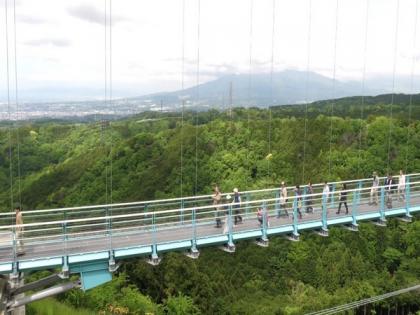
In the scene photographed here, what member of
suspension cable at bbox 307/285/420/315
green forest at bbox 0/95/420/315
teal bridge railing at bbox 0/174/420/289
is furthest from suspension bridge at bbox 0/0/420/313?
suspension cable at bbox 307/285/420/315

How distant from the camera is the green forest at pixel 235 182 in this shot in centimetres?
3042

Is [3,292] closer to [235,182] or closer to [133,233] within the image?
[133,233]

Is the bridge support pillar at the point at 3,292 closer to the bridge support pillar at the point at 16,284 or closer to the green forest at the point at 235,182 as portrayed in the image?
the bridge support pillar at the point at 16,284

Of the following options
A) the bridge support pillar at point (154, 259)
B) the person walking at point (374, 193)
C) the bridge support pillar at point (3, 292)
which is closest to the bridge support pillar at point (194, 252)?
the bridge support pillar at point (154, 259)

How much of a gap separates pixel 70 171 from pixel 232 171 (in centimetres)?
1366

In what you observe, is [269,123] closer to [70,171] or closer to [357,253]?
[357,253]

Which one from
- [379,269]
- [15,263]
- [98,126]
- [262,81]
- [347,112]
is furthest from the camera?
[262,81]

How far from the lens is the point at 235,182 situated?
1705 inches

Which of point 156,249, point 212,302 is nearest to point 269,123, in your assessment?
point 212,302

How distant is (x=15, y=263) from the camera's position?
9664 mm

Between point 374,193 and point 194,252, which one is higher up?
point 374,193

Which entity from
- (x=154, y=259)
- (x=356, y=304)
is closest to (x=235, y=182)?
(x=356, y=304)

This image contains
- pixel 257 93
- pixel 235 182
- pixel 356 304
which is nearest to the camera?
pixel 356 304

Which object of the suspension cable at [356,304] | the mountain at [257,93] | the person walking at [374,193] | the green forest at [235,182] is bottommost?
the suspension cable at [356,304]
